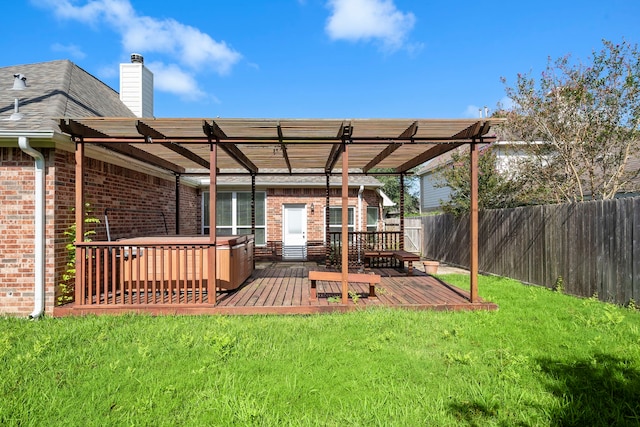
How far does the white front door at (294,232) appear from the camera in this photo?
39.3ft

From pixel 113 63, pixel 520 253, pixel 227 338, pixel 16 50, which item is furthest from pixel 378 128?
pixel 16 50

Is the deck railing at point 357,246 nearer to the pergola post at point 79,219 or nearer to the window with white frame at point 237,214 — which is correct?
the window with white frame at point 237,214

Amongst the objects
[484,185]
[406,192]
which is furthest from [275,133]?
[406,192]

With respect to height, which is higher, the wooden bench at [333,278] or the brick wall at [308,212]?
the brick wall at [308,212]

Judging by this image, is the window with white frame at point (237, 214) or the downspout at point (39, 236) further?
the window with white frame at point (237, 214)

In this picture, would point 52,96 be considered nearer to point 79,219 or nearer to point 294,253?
point 79,219

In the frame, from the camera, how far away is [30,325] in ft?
15.3

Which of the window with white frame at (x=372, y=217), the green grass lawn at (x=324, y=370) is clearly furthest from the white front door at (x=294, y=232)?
the green grass lawn at (x=324, y=370)

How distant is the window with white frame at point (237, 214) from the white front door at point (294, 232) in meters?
0.75

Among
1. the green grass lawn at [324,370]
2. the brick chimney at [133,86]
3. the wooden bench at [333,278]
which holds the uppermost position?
the brick chimney at [133,86]

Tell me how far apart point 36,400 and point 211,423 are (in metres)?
1.58

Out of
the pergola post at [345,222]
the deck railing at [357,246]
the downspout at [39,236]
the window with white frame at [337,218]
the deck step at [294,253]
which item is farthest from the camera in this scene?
the window with white frame at [337,218]

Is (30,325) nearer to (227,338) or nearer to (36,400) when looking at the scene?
(36,400)

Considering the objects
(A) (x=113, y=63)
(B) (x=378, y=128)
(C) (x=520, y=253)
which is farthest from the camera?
(A) (x=113, y=63)
